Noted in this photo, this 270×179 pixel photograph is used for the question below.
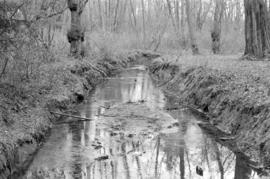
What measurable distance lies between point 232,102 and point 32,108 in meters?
6.25

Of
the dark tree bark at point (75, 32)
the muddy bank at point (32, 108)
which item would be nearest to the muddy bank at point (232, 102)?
the muddy bank at point (32, 108)

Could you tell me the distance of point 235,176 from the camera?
26.0 ft

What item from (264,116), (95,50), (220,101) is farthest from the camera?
(95,50)

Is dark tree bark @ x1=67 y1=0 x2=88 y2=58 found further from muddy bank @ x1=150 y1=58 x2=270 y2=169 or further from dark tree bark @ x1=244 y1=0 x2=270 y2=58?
dark tree bark @ x1=244 y1=0 x2=270 y2=58

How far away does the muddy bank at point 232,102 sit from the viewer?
9.02m

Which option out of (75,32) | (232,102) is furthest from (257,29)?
(75,32)

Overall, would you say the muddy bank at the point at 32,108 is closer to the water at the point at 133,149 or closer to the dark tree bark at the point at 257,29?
the water at the point at 133,149

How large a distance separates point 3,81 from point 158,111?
5857 mm

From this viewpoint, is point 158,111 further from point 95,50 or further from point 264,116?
point 95,50

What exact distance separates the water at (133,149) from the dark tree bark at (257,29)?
5564 millimetres

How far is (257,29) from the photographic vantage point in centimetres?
1730

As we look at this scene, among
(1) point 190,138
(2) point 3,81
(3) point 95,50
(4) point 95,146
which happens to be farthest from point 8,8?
(3) point 95,50

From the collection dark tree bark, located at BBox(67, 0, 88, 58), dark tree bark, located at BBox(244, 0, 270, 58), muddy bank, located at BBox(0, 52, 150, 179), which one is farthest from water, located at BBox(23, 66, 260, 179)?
dark tree bark, located at BBox(67, 0, 88, 58)

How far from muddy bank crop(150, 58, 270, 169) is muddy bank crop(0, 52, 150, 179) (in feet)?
14.5
